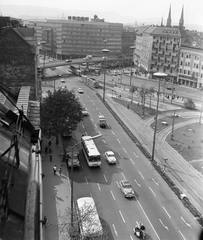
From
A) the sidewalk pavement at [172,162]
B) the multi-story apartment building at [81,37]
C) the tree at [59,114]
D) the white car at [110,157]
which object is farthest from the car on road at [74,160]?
the multi-story apartment building at [81,37]

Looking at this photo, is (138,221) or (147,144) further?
(147,144)

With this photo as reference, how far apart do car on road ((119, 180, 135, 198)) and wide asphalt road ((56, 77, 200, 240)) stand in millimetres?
289

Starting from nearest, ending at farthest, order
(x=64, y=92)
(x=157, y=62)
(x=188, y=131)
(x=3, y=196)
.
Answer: (x=3, y=196)
(x=64, y=92)
(x=188, y=131)
(x=157, y=62)

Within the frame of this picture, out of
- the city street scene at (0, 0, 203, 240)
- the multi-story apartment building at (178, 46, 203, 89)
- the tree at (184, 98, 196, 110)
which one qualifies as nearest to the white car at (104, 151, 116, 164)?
the city street scene at (0, 0, 203, 240)

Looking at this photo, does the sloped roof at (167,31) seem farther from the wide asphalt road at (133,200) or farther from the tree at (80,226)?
the tree at (80,226)

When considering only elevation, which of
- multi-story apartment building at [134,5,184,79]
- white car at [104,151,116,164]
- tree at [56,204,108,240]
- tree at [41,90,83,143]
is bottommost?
white car at [104,151,116,164]

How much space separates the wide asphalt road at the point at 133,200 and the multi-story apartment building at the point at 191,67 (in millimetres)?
30268

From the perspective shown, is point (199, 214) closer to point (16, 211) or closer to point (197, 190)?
point (197, 190)

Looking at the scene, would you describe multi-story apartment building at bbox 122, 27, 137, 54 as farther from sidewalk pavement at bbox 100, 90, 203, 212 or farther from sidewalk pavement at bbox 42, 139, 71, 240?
sidewalk pavement at bbox 42, 139, 71, 240

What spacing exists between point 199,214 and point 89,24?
6732 cm

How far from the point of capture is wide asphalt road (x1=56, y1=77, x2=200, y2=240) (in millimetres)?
13305

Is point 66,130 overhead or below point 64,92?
below

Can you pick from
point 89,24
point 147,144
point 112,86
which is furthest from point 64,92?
point 89,24

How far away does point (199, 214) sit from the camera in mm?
14500
